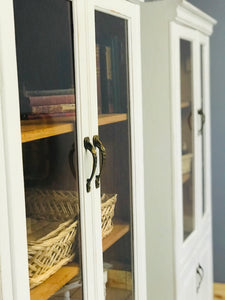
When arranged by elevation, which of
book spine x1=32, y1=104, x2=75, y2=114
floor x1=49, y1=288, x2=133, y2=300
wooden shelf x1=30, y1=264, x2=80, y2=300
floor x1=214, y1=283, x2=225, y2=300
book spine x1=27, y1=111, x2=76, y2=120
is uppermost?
book spine x1=32, y1=104, x2=75, y2=114

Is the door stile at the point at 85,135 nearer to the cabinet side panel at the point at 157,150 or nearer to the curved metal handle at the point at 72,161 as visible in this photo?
the curved metal handle at the point at 72,161

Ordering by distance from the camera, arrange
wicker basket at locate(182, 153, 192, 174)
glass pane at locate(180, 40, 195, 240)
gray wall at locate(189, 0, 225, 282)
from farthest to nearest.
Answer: gray wall at locate(189, 0, 225, 282) → wicker basket at locate(182, 153, 192, 174) → glass pane at locate(180, 40, 195, 240)

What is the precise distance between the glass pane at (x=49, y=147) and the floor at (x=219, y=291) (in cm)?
189

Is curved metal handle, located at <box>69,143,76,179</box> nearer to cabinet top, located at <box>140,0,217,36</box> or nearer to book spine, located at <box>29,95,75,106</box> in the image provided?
book spine, located at <box>29,95,75,106</box>

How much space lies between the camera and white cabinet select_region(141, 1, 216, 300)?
172cm

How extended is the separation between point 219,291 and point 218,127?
105 centimetres

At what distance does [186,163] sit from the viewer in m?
2.02

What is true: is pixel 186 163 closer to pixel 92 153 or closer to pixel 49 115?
pixel 92 153

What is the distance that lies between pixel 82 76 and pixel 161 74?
26.4 inches

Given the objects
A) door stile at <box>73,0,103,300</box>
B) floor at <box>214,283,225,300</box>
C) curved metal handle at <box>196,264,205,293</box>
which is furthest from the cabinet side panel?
floor at <box>214,283,225,300</box>

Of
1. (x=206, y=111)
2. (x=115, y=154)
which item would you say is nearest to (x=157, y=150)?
(x=115, y=154)

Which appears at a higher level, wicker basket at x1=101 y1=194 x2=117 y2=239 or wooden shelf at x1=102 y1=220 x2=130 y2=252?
wicker basket at x1=101 y1=194 x2=117 y2=239

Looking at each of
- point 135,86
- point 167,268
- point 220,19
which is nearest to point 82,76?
point 135,86

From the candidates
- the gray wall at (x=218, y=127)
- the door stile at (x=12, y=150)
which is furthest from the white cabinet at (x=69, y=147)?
the gray wall at (x=218, y=127)
